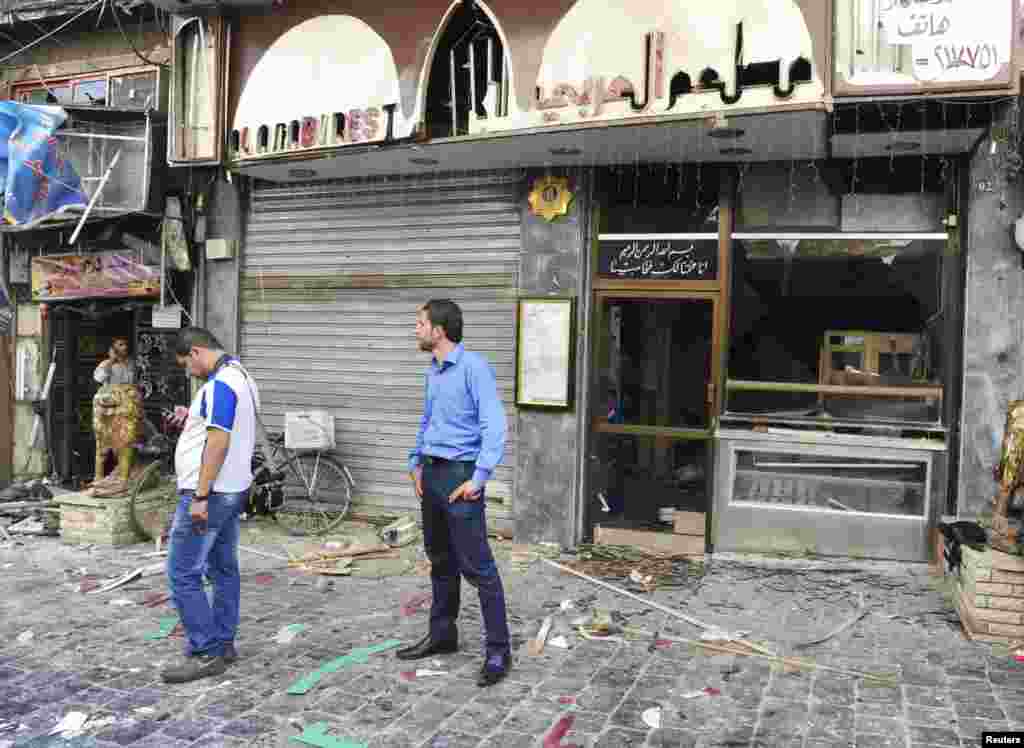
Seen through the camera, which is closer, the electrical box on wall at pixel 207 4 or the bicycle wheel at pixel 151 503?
the bicycle wheel at pixel 151 503

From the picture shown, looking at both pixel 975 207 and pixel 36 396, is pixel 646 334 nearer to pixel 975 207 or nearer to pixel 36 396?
pixel 975 207

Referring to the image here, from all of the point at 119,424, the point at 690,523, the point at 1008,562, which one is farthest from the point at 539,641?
the point at 119,424

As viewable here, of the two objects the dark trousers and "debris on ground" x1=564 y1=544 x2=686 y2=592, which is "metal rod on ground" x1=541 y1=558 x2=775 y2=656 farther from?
the dark trousers

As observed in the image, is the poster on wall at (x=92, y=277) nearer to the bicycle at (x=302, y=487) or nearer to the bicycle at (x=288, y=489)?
the bicycle at (x=288, y=489)

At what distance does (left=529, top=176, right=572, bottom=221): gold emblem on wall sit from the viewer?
811cm

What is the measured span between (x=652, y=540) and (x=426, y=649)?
3.26 m

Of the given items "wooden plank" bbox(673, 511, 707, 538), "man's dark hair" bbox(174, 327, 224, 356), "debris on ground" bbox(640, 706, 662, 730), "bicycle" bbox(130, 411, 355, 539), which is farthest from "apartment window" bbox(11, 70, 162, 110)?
"debris on ground" bbox(640, 706, 662, 730)

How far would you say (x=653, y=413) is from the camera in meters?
8.13

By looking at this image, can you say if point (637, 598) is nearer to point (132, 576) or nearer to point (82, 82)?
point (132, 576)

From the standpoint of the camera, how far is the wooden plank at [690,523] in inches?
308

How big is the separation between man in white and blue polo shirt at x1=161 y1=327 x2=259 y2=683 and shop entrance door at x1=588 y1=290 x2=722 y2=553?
389cm

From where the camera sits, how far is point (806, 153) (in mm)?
7285

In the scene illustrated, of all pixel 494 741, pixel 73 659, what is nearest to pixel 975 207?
pixel 494 741

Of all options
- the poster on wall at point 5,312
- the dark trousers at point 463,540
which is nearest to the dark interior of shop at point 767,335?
the dark trousers at point 463,540
